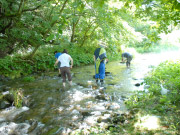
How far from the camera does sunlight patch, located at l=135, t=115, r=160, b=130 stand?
3.50 meters

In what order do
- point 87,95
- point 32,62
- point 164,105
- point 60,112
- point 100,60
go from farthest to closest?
point 32,62 → point 100,60 → point 87,95 → point 60,112 → point 164,105

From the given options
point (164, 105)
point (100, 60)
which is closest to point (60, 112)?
point (164, 105)

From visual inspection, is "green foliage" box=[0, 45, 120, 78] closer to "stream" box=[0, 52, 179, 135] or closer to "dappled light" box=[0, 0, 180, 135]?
"dappled light" box=[0, 0, 180, 135]

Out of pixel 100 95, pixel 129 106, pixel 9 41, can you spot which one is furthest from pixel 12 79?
pixel 129 106

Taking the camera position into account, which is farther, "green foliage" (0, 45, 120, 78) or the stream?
"green foliage" (0, 45, 120, 78)

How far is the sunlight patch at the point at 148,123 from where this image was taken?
11.5ft

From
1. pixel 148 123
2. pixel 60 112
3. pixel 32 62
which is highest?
pixel 32 62

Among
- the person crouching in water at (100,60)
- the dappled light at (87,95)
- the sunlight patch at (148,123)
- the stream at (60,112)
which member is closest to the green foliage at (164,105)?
the dappled light at (87,95)

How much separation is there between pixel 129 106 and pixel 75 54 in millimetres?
12351

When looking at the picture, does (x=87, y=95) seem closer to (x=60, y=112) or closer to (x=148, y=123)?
(x=60, y=112)

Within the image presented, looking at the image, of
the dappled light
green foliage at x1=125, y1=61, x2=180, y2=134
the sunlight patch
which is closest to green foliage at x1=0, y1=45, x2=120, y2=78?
the dappled light

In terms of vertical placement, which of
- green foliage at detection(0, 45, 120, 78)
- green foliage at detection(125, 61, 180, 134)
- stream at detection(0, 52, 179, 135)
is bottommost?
stream at detection(0, 52, 179, 135)

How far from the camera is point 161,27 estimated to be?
5078 mm

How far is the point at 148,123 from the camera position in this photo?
367cm
